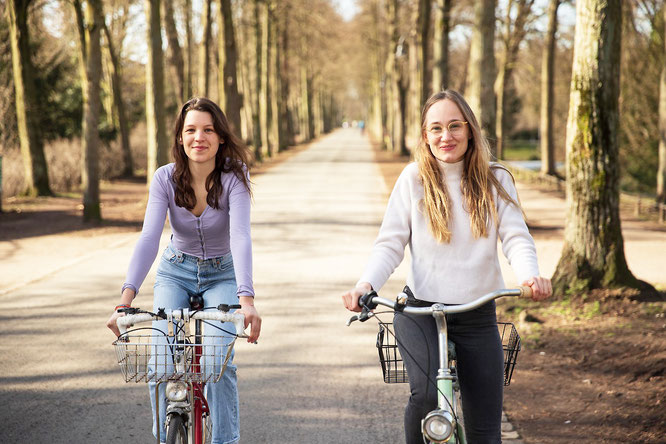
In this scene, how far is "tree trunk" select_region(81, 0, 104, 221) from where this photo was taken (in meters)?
15.0

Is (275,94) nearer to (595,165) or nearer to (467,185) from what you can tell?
(595,165)

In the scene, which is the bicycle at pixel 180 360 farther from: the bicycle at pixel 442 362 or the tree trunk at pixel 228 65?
the tree trunk at pixel 228 65

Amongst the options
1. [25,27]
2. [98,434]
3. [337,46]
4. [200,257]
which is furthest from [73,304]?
[337,46]

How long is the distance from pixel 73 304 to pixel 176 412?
221 inches

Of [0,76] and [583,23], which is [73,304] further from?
[0,76]

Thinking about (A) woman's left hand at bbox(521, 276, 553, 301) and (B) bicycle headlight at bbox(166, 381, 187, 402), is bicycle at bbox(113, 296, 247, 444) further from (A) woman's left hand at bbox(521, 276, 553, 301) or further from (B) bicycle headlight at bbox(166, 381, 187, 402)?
(A) woman's left hand at bbox(521, 276, 553, 301)

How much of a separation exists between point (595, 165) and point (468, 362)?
5309 mm

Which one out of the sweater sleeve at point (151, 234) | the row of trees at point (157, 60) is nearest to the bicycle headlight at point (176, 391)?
the sweater sleeve at point (151, 234)

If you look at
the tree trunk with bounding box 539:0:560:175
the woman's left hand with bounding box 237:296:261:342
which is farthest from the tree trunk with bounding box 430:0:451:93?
the woman's left hand with bounding box 237:296:261:342

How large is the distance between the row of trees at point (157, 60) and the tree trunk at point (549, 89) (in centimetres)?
996

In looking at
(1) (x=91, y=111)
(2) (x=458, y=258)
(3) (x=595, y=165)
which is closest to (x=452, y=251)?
(2) (x=458, y=258)

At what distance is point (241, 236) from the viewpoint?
10.8ft

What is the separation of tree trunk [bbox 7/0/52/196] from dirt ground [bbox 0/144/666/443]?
50.0 ft

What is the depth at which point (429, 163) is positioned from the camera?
127 inches
